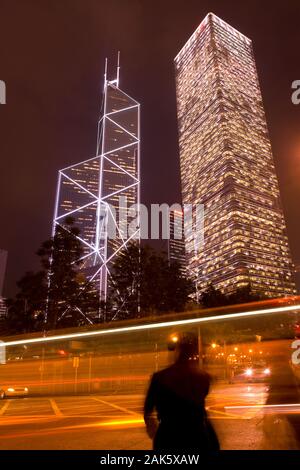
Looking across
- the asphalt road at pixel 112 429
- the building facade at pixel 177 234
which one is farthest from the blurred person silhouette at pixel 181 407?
the building facade at pixel 177 234

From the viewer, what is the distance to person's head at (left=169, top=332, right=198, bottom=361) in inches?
144

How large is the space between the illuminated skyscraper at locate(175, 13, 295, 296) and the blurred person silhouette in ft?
483

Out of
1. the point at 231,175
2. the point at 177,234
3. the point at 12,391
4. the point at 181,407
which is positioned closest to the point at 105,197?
the point at 231,175

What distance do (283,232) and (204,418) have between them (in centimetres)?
16871

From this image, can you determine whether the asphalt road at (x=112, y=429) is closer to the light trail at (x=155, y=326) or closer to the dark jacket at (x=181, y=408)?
the light trail at (x=155, y=326)

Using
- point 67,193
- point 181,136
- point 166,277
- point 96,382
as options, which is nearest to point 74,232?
point 166,277

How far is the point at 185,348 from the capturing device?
3.66 m

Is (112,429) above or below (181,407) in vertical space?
below

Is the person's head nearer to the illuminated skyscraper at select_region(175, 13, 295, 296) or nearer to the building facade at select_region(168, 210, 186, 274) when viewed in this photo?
the building facade at select_region(168, 210, 186, 274)

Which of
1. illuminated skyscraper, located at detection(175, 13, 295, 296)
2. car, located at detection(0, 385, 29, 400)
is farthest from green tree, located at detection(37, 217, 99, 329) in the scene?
illuminated skyscraper, located at detection(175, 13, 295, 296)

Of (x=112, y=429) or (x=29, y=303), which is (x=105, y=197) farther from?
(x=112, y=429)

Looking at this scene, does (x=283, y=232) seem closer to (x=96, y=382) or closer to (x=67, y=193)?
(x=67, y=193)

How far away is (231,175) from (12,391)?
142m

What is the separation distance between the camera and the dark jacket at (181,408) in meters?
3.27
